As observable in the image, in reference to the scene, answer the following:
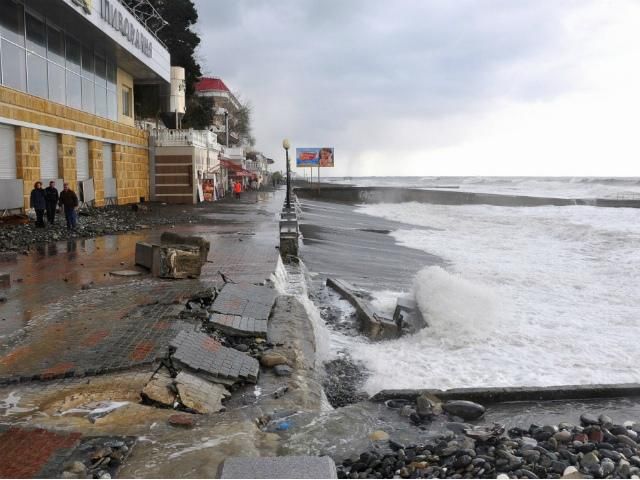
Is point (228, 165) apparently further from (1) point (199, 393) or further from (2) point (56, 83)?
(1) point (199, 393)

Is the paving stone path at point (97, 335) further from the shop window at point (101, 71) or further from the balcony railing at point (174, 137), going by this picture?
the balcony railing at point (174, 137)

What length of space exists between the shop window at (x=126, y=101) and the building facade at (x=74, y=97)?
0.19 feet

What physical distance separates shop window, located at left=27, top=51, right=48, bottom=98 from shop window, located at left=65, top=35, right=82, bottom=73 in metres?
2.43

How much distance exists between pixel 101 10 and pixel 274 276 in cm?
1827

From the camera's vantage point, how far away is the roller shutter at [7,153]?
17.3 metres

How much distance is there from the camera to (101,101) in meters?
27.2

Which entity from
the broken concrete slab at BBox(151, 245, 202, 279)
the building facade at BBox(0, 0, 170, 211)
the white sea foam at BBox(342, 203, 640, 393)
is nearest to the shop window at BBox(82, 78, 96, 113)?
the building facade at BBox(0, 0, 170, 211)

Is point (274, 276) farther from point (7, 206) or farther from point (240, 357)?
point (7, 206)

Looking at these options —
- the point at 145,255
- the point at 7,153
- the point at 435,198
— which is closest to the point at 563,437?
the point at 145,255

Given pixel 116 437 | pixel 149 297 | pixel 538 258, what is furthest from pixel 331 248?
pixel 116 437

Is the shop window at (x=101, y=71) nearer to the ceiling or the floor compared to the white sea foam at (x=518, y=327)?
nearer to the ceiling

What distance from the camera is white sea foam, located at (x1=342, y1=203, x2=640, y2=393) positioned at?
24.0ft

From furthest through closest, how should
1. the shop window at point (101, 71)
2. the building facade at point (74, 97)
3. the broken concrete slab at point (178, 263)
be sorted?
1. the shop window at point (101, 71)
2. the building facade at point (74, 97)
3. the broken concrete slab at point (178, 263)

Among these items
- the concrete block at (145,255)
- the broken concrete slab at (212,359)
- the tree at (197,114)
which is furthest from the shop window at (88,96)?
the tree at (197,114)
